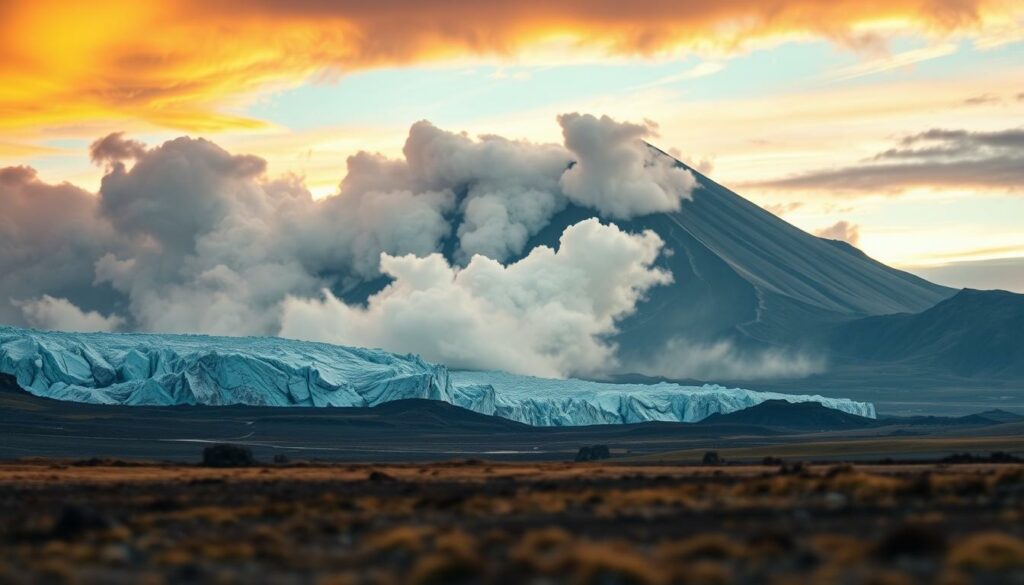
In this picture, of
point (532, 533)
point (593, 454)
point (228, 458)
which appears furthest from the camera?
point (593, 454)

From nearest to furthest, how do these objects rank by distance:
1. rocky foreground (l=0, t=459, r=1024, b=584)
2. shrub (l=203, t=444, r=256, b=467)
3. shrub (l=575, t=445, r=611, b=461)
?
rocky foreground (l=0, t=459, r=1024, b=584)
shrub (l=203, t=444, r=256, b=467)
shrub (l=575, t=445, r=611, b=461)

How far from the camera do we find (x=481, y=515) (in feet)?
152

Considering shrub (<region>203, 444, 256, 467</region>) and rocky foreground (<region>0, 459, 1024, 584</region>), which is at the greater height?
shrub (<region>203, 444, 256, 467</region>)

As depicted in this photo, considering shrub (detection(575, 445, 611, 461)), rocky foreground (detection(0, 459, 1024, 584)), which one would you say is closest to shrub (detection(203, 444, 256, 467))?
rocky foreground (detection(0, 459, 1024, 584))

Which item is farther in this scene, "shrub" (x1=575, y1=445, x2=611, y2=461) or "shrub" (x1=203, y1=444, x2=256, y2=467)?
"shrub" (x1=575, y1=445, x2=611, y2=461)

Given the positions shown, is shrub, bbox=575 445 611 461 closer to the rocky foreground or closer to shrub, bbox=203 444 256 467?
shrub, bbox=203 444 256 467

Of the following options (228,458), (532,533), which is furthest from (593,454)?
(532,533)

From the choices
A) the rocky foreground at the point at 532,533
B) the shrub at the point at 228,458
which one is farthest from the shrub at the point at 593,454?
the rocky foreground at the point at 532,533

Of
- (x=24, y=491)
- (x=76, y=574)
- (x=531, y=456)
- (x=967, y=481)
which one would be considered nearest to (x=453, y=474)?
(x=24, y=491)

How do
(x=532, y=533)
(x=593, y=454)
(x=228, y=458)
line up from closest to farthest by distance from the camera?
(x=532, y=533) → (x=228, y=458) → (x=593, y=454)

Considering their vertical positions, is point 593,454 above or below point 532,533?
above

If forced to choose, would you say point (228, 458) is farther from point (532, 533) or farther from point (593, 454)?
point (593, 454)

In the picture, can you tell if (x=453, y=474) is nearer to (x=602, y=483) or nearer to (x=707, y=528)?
(x=602, y=483)

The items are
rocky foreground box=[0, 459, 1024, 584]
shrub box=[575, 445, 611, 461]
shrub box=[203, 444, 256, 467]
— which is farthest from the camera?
shrub box=[575, 445, 611, 461]
